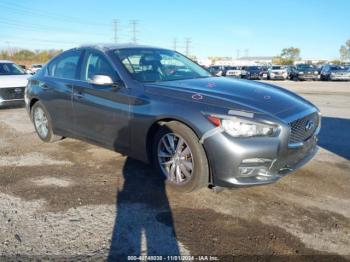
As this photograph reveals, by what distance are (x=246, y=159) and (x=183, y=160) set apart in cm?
78

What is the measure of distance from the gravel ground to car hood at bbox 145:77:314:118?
3.32 feet

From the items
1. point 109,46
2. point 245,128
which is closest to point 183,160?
point 245,128

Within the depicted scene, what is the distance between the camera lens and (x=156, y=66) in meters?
4.96

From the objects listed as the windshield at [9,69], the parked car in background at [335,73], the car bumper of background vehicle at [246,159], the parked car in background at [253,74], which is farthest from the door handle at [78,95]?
the parked car in background at [253,74]

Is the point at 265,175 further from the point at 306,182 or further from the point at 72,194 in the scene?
the point at 72,194

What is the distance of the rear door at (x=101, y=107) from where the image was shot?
14.7 feet

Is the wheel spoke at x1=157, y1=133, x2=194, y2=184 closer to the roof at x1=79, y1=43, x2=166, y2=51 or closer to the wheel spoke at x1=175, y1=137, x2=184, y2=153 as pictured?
the wheel spoke at x1=175, y1=137, x2=184, y2=153

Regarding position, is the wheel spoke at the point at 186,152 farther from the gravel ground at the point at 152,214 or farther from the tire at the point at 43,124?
the tire at the point at 43,124

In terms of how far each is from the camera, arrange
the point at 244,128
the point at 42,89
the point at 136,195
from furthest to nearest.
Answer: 1. the point at 42,89
2. the point at 136,195
3. the point at 244,128

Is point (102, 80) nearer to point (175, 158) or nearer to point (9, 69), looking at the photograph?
point (175, 158)

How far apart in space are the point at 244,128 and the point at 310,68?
3379cm

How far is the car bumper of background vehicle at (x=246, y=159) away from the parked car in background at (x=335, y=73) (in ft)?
108

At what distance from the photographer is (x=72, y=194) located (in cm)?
409

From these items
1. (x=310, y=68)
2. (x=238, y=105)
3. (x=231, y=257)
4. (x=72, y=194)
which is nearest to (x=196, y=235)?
(x=231, y=257)
